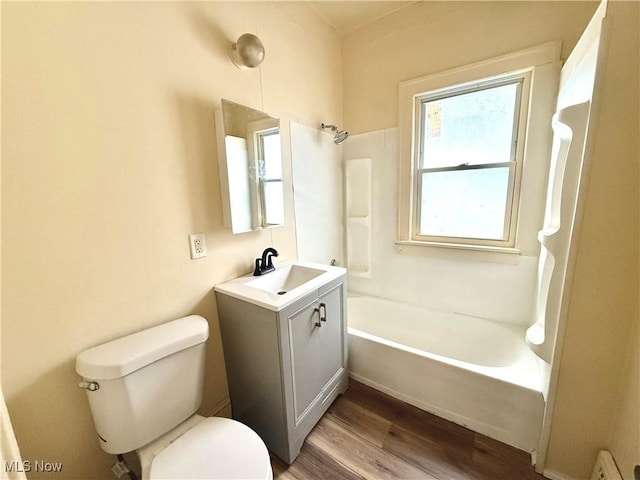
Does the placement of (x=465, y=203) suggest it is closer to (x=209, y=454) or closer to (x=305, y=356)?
(x=305, y=356)

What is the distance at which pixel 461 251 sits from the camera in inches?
75.8

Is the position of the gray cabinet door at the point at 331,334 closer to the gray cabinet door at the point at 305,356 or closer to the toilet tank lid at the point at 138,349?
the gray cabinet door at the point at 305,356

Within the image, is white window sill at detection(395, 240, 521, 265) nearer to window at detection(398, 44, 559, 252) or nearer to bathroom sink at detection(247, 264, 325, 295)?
window at detection(398, 44, 559, 252)

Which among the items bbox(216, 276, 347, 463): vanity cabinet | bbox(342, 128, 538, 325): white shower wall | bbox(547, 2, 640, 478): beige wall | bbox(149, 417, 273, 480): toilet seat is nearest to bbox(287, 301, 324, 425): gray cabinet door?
bbox(216, 276, 347, 463): vanity cabinet

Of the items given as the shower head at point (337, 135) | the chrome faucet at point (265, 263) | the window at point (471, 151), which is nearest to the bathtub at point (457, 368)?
the window at point (471, 151)

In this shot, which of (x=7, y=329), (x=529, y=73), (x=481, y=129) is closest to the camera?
(x=7, y=329)

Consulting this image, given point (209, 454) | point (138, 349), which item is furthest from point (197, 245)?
point (209, 454)

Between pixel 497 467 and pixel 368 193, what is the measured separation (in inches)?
75.0

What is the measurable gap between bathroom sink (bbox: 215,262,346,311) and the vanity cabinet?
0.03m

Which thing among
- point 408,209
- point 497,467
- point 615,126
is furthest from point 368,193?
point 497,467

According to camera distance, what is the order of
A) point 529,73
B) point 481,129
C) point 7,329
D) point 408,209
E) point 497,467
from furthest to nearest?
point 408,209
point 481,129
point 529,73
point 497,467
point 7,329

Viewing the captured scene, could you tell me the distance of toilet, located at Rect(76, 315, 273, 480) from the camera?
87 centimetres

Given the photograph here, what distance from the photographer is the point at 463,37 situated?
171 cm

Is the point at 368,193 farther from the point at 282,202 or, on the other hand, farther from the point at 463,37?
the point at 463,37
